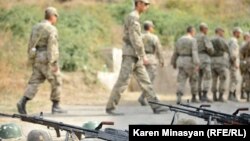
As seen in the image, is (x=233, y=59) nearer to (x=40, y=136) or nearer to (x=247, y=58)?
(x=247, y=58)

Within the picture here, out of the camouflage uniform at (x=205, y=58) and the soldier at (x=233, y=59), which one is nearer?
the camouflage uniform at (x=205, y=58)

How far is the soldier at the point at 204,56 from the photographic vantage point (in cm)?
Answer: 1531

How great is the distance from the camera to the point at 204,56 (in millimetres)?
15539

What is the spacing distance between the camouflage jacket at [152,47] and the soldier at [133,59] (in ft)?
10.1

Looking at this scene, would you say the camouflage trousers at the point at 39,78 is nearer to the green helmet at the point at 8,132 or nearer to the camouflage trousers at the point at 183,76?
the green helmet at the point at 8,132

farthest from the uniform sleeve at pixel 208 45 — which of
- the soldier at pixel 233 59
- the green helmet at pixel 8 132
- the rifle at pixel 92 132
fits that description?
the rifle at pixel 92 132

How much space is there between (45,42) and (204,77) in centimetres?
591

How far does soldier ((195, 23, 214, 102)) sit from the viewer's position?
15.3 m

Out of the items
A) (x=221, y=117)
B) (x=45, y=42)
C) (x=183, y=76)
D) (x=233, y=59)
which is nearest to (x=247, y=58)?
(x=233, y=59)

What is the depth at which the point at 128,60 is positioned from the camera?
11.1 metres

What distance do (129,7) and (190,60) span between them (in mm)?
12771

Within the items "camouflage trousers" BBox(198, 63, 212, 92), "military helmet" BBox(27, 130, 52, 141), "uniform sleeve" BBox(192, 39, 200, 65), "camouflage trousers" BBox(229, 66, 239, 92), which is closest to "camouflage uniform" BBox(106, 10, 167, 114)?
"uniform sleeve" BBox(192, 39, 200, 65)

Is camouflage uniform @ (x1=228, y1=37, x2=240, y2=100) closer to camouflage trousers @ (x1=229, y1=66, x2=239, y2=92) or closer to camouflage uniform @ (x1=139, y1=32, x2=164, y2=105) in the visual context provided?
camouflage trousers @ (x1=229, y1=66, x2=239, y2=92)

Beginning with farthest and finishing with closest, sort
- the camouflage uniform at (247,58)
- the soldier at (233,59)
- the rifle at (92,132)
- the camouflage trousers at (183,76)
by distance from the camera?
the soldier at (233,59), the camouflage uniform at (247,58), the camouflage trousers at (183,76), the rifle at (92,132)
